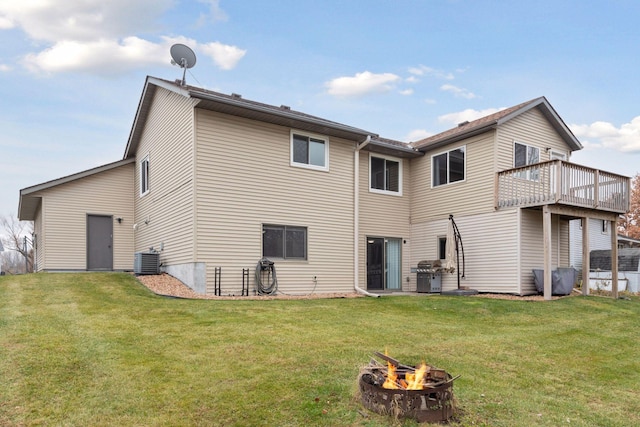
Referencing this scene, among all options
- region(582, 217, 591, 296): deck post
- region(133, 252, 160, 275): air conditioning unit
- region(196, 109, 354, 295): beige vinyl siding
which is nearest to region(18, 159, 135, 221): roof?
region(133, 252, 160, 275): air conditioning unit

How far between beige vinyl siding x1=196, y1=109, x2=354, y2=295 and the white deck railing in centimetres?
469

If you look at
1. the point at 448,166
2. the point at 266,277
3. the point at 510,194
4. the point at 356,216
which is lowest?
the point at 266,277

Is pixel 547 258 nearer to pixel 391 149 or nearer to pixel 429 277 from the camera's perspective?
pixel 429 277

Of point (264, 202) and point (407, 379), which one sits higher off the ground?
point (264, 202)

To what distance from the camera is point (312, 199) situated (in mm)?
12734

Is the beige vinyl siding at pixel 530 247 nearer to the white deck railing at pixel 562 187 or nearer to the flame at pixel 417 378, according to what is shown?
the white deck railing at pixel 562 187

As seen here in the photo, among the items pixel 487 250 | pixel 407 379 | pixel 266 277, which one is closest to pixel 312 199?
pixel 266 277

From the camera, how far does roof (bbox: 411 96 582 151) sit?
13125 millimetres

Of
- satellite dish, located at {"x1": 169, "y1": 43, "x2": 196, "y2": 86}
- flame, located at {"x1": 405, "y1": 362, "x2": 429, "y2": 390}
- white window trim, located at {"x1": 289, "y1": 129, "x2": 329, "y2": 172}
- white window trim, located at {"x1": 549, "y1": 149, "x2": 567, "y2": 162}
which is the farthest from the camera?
white window trim, located at {"x1": 549, "y1": 149, "x2": 567, "y2": 162}

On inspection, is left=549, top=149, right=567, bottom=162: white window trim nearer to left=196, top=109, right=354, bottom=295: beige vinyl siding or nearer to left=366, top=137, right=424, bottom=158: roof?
left=366, top=137, right=424, bottom=158: roof

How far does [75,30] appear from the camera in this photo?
14.4m

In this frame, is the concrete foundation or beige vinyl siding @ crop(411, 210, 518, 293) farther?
beige vinyl siding @ crop(411, 210, 518, 293)

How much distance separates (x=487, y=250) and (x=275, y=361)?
32.6 ft

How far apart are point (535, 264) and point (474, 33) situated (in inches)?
325
